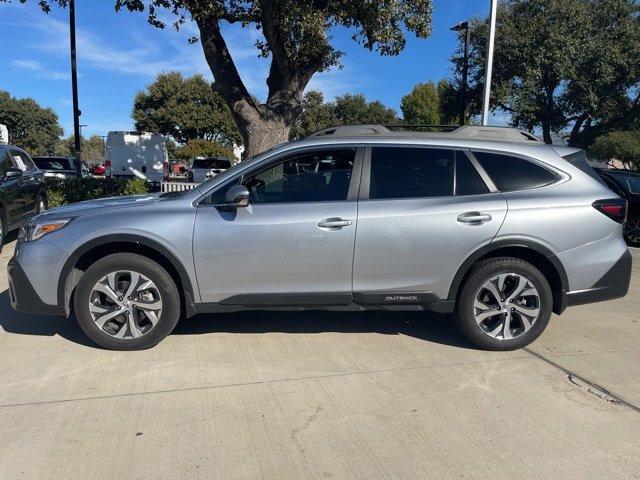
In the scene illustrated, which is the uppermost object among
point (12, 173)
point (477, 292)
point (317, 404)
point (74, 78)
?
point (74, 78)

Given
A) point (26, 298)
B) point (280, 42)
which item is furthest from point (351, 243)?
point (280, 42)

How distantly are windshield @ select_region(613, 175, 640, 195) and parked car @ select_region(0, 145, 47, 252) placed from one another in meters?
11.0

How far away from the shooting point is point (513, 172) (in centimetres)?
435

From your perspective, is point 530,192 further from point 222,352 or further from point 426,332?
point 222,352

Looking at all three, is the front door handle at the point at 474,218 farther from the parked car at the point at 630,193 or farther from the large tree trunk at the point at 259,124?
the parked car at the point at 630,193

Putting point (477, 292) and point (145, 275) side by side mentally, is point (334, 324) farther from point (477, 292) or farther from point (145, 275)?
point (145, 275)

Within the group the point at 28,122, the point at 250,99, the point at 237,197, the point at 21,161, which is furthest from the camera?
the point at 28,122

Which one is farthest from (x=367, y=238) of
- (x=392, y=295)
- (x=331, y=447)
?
(x=331, y=447)

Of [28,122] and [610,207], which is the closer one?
[610,207]

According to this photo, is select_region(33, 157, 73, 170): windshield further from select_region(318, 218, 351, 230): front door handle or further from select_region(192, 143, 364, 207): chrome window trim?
select_region(318, 218, 351, 230): front door handle

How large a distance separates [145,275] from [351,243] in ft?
5.41

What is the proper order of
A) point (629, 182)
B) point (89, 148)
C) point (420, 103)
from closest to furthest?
point (629, 182)
point (420, 103)
point (89, 148)

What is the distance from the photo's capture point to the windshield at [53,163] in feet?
67.1

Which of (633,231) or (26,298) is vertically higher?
(633,231)
